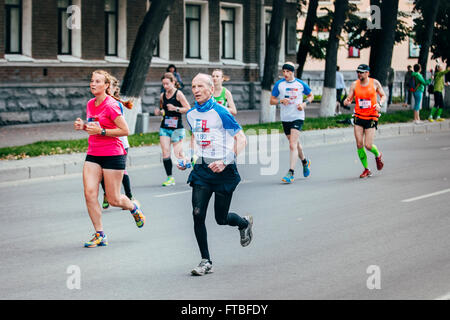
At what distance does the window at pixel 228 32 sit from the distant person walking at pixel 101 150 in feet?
81.9

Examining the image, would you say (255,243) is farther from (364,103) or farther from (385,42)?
(385,42)

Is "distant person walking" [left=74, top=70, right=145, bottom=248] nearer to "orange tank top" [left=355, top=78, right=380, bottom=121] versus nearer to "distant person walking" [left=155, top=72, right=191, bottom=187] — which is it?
"distant person walking" [left=155, top=72, right=191, bottom=187]

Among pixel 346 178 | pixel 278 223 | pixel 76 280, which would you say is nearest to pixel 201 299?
pixel 76 280

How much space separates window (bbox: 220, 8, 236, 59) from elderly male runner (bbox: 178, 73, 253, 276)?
26.2 metres

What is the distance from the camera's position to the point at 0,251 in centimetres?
866

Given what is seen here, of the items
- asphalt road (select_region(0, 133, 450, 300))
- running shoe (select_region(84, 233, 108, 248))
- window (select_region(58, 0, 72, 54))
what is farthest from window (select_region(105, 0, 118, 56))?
running shoe (select_region(84, 233, 108, 248))

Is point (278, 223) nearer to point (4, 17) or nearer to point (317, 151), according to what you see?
point (317, 151)

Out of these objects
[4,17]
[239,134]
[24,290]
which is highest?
[4,17]

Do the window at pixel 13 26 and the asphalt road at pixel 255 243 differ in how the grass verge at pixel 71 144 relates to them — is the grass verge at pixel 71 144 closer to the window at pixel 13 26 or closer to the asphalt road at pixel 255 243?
the asphalt road at pixel 255 243

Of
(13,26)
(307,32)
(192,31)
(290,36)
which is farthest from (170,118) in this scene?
(290,36)

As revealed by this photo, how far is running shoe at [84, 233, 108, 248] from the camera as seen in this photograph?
8.89 m

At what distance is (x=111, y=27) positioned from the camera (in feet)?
93.7

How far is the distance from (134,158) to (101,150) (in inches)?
313
